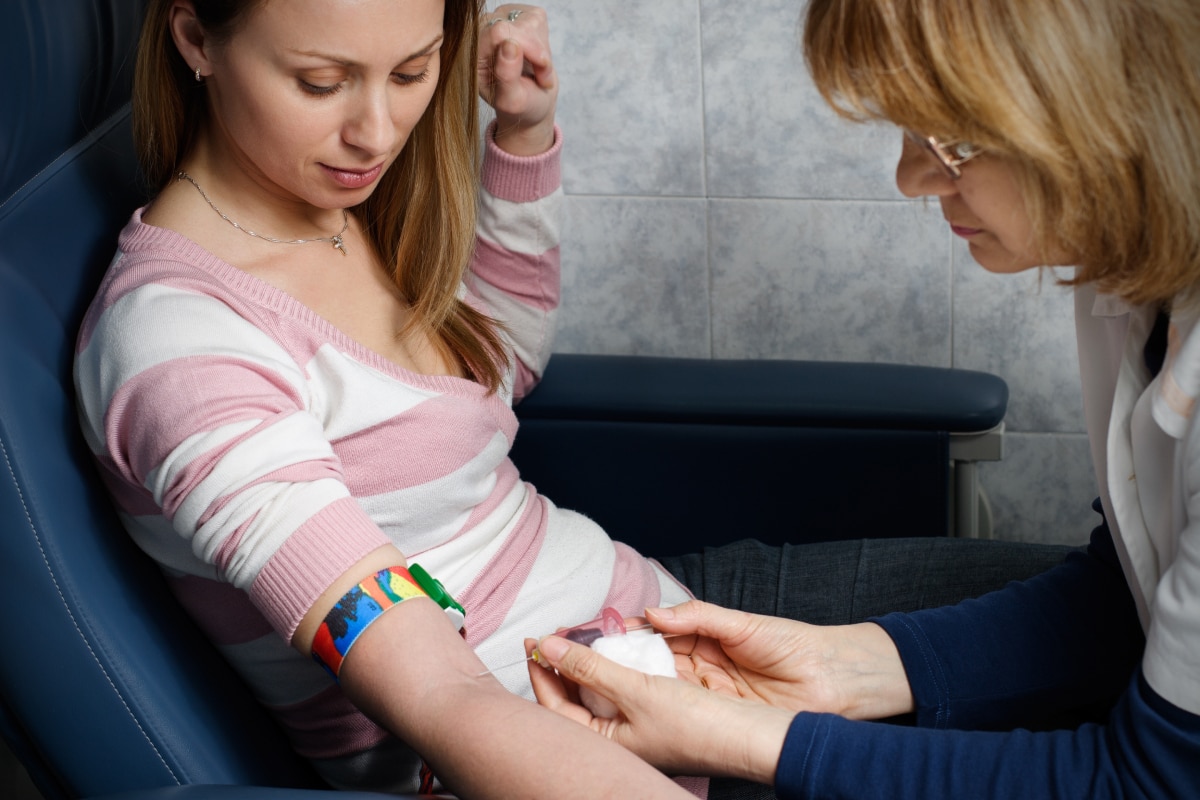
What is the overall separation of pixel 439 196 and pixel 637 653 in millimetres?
536

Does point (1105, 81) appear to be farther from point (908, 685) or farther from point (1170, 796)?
point (908, 685)

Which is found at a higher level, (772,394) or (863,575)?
(772,394)

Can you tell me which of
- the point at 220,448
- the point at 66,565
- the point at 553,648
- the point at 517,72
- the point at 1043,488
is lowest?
the point at 1043,488

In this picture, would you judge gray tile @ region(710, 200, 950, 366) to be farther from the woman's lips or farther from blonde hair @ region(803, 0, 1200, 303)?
blonde hair @ region(803, 0, 1200, 303)

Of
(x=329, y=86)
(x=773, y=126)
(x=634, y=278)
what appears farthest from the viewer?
(x=634, y=278)

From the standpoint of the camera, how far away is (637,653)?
1053 mm

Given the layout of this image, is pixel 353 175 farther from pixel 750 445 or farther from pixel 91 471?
pixel 750 445

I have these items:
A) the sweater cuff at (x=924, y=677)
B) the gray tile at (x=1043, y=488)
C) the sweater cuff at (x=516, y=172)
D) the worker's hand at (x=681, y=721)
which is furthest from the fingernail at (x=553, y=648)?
the gray tile at (x=1043, y=488)

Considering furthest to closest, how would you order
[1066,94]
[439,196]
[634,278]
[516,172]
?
[634,278]
[516,172]
[439,196]
[1066,94]

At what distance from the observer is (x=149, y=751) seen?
3.05 ft

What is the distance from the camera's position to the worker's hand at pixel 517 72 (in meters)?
1.33

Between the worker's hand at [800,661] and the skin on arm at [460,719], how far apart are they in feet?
0.87

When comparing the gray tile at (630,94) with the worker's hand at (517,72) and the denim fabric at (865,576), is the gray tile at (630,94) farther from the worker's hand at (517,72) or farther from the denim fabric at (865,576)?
the denim fabric at (865,576)

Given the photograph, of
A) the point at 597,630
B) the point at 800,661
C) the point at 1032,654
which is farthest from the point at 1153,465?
the point at 597,630
